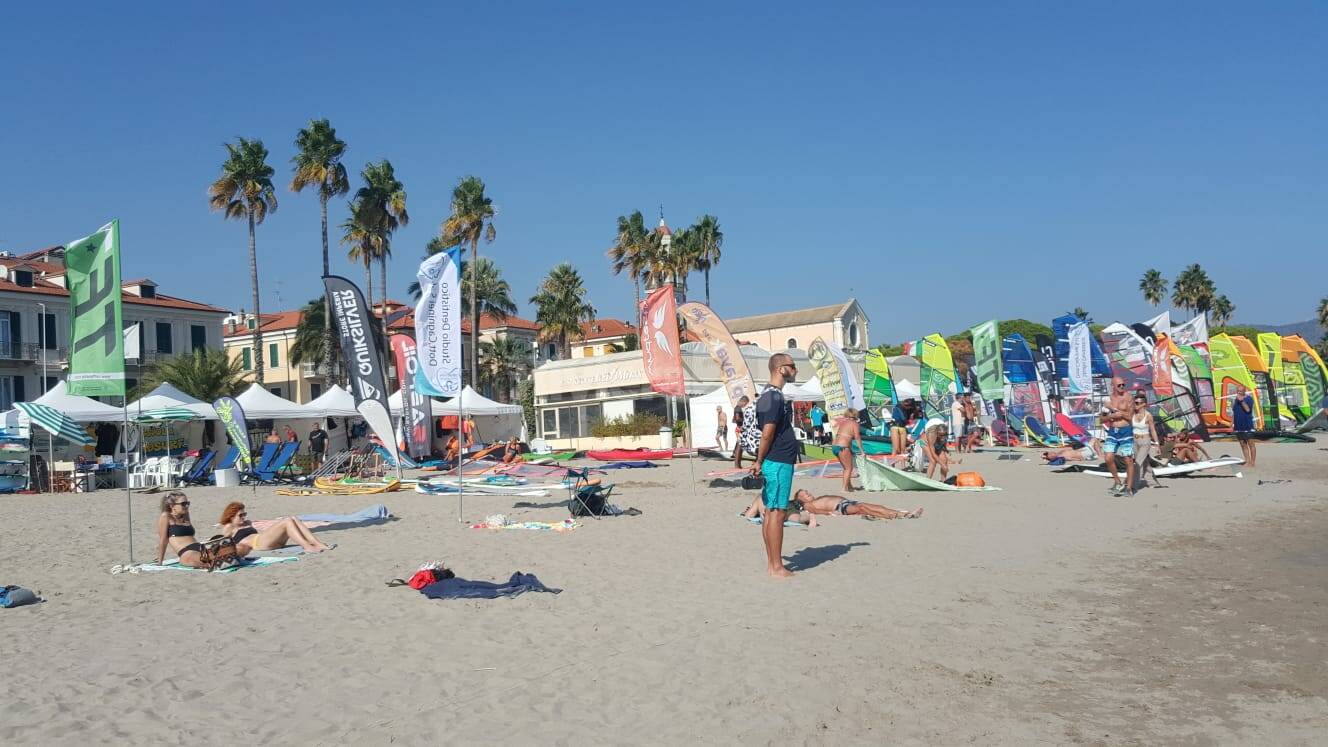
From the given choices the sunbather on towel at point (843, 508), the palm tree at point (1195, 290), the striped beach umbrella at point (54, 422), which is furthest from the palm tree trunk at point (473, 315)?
the palm tree at point (1195, 290)

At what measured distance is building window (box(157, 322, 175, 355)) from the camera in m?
45.9

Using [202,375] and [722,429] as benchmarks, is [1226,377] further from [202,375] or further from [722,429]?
[202,375]

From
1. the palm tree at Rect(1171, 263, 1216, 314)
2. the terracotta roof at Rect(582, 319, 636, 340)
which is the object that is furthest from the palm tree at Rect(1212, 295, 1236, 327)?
the terracotta roof at Rect(582, 319, 636, 340)

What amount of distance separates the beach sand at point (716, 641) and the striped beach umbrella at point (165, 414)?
14.0m

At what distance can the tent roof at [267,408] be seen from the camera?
25.2m

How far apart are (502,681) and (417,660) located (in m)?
0.73

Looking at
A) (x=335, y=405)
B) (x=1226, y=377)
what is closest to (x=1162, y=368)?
(x=1226, y=377)

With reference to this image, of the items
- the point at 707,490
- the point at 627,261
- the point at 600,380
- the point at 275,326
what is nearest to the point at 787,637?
the point at 707,490

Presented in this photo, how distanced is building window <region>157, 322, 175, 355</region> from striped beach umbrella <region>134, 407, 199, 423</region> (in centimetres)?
2458

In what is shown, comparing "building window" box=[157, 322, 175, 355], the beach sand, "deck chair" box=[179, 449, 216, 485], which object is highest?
"building window" box=[157, 322, 175, 355]

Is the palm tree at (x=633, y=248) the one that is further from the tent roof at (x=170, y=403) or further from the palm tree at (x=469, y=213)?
the tent roof at (x=170, y=403)

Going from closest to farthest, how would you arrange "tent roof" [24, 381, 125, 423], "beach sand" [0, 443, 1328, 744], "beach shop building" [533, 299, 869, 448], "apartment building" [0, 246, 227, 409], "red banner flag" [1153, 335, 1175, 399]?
1. "beach sand" [0, 443, 1328, 744]
2. "red banner flag" [1153, 335, 1175, 399]
3. "tent roof" [24, 381, 125, 423]
4. "beach shop building" [533, 299, 869, 448]
5. "apartment building" [0, 246, 227, 409]

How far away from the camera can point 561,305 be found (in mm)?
54594

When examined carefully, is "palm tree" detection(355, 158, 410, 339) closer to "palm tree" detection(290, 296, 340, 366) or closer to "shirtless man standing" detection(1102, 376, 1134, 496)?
"palm tree" detection(290, 296, 340, 366)
